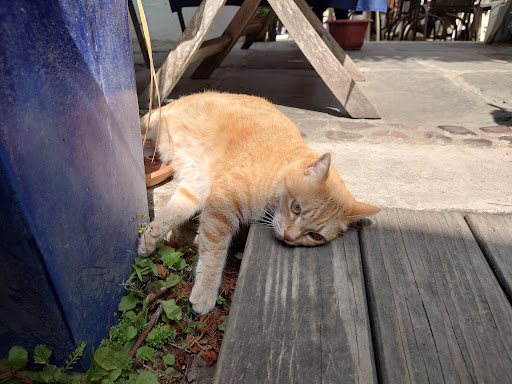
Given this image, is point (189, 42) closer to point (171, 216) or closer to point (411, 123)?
point (171, 216)

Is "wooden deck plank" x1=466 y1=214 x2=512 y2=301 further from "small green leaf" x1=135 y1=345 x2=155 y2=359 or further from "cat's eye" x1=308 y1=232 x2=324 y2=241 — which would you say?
"small green leaf" x1=135 y1=345 x2=155 y2=359

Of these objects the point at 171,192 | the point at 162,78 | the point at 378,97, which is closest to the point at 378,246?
the point at 171,192

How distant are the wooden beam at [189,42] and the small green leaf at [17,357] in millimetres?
1864

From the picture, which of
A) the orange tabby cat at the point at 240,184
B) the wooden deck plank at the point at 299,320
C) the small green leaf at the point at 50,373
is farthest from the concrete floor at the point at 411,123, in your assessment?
the small green leaf at the point at 50,373

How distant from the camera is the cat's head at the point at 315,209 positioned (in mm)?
1483

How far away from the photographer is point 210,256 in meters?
1.67

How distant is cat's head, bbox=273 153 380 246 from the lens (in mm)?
1483

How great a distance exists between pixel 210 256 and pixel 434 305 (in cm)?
91

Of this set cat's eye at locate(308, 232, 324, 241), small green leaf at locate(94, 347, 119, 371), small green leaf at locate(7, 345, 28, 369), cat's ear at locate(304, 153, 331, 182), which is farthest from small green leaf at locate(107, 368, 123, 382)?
cat's ear at locate(304, 153, 331, 182)

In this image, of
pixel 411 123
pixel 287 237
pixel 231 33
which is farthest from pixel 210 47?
pixel 287 237

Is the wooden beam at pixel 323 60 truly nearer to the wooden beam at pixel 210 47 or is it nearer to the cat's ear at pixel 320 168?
the wooden beam at pixel 210 47

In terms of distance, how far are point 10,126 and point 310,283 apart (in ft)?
3.04

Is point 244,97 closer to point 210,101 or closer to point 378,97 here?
point 210,101

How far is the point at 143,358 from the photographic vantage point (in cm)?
134
